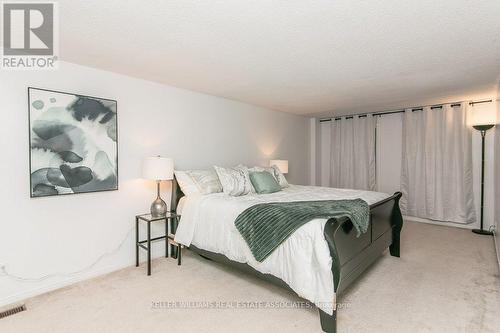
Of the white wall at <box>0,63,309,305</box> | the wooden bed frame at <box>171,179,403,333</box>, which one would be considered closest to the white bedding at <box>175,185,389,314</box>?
the wooden bed frame at <box>171,179,403,333</box>

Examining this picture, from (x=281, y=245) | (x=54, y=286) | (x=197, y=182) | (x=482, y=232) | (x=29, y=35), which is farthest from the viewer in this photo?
(x=482, y=232)

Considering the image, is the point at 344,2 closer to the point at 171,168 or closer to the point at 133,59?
the point at 133,59

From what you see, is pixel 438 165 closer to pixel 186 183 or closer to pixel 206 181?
pixel 206 181

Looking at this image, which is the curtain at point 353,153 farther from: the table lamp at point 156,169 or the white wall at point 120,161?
the table lamp at point 156,169

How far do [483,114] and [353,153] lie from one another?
222 cm

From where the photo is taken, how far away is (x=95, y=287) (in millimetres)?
2582

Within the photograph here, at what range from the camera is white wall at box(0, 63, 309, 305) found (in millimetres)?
2320

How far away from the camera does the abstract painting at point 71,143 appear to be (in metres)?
2.42

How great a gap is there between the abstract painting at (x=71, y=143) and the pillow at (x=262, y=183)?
1702 mm

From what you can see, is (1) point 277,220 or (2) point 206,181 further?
(2) point 206,181

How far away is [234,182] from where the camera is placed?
3.37m

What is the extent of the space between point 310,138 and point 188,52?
4428mm

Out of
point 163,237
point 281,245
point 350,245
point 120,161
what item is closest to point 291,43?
point 281,245

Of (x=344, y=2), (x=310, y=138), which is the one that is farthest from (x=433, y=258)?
(x=310, y=138)
